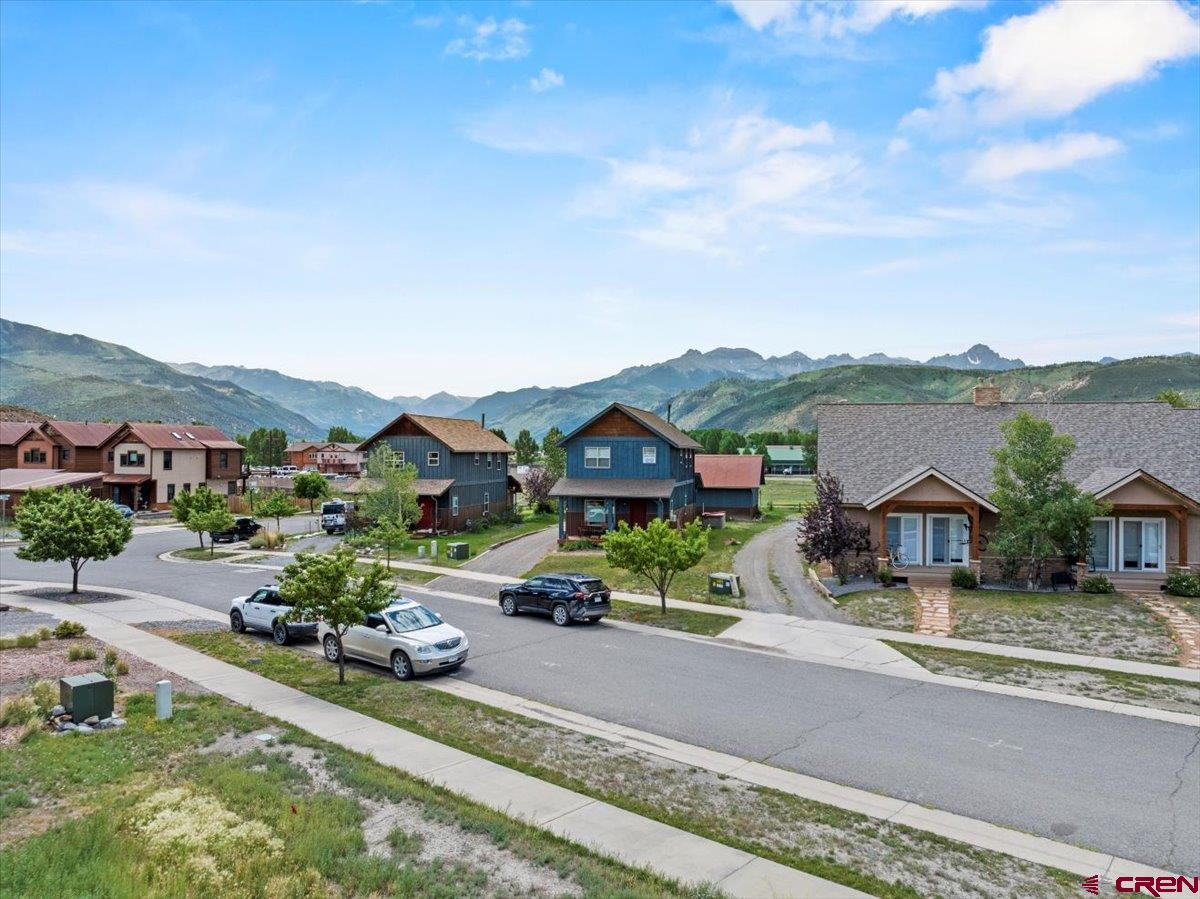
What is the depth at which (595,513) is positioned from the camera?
44.3 meters

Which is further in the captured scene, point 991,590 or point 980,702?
point 991,590

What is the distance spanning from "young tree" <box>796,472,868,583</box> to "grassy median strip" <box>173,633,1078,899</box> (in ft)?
63.5

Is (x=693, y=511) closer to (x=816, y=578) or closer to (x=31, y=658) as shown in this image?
(x=816, y=578)

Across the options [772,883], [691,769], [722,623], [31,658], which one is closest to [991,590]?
[722,623]

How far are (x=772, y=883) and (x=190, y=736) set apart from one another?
36.2ft

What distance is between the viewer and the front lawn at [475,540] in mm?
40312

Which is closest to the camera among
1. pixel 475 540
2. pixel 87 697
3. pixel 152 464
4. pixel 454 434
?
pixel 87 697

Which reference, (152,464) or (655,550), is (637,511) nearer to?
(655,550)

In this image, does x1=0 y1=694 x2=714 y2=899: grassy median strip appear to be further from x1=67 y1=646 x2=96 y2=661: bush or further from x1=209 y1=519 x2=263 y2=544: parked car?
x1=209 y1=519 x2=263 y2=544: parked car

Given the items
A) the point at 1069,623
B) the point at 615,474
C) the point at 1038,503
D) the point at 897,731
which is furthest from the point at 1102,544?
the point at 615,474

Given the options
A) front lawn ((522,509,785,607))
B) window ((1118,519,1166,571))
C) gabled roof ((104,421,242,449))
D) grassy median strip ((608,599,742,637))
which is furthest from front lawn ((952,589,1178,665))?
gabled roof ((104,421,242,449))

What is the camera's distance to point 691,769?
1355 cm

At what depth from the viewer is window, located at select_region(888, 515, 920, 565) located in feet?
109

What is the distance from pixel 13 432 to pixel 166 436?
56.5 ft
